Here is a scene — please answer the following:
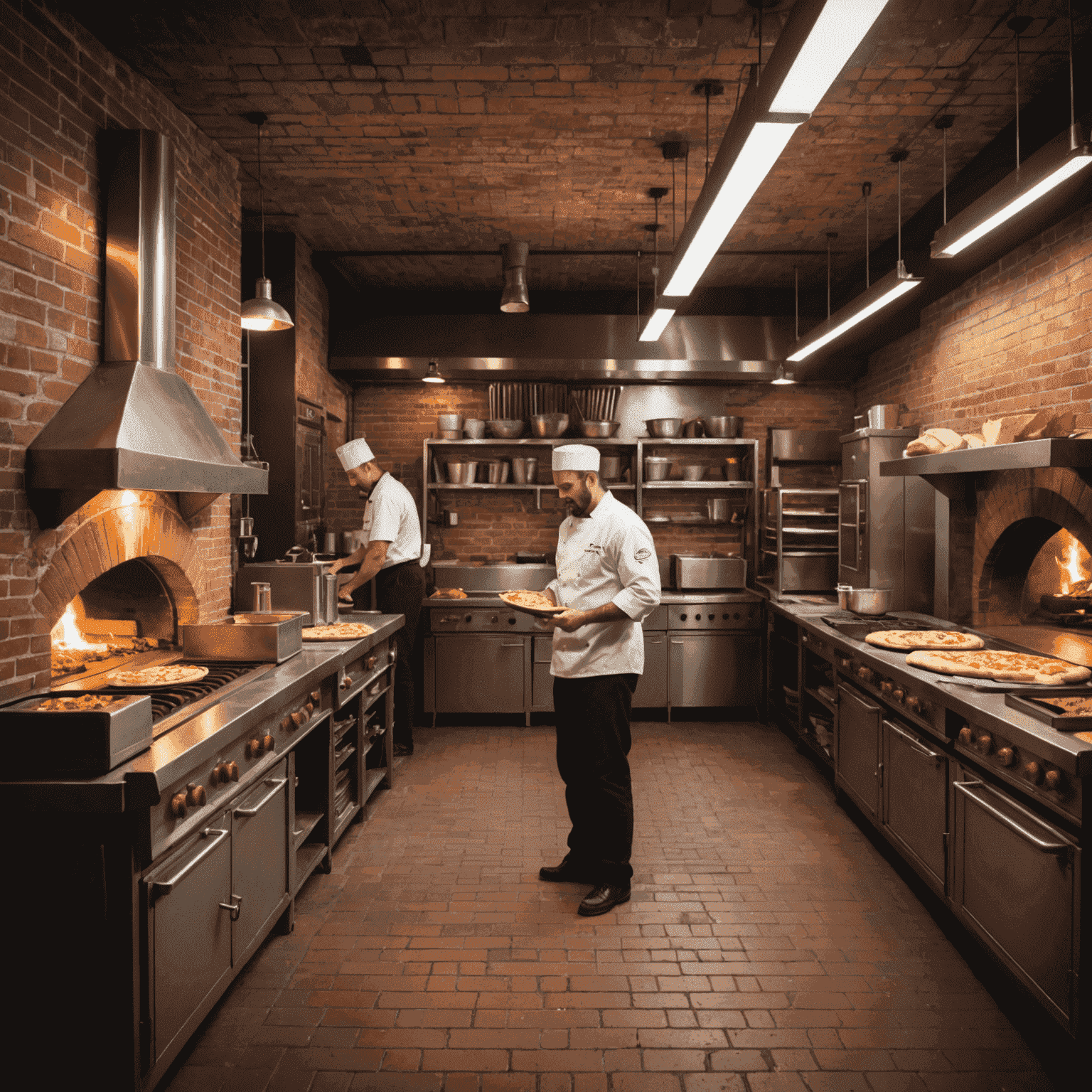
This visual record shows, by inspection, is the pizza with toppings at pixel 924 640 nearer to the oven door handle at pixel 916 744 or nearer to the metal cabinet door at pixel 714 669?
the oven door handle at pixel 916 744

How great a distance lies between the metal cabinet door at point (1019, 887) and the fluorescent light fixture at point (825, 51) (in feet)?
7.59

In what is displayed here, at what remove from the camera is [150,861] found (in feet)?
6.37

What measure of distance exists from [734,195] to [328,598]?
2894 mm

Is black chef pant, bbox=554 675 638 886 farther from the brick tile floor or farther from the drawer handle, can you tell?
the drawer handle

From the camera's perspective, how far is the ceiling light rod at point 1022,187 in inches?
101

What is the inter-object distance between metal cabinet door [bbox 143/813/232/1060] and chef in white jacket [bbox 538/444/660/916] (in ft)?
4.77

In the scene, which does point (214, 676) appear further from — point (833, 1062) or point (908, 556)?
point (908, 556)

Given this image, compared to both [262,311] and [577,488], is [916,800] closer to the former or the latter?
[577,488]

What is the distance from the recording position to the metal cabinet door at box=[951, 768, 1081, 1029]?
7.09ft

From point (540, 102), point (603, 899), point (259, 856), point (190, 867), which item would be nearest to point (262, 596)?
point (259, 856)

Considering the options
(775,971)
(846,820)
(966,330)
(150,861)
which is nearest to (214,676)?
(150,861)

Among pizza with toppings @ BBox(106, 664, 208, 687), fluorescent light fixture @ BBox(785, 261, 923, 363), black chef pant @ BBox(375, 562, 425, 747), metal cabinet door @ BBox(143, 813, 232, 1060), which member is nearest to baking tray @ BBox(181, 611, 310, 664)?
pizza with toppings @ BBox(106, 664, 208, 687)

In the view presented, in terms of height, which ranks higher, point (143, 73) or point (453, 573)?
point (143, 73)

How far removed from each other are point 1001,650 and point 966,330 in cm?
229
